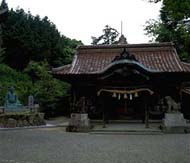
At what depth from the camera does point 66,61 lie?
1452 inches

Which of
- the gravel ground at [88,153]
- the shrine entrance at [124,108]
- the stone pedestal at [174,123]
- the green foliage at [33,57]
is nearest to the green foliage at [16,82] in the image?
the green foliage at [33,57]

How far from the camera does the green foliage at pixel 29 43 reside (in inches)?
1416

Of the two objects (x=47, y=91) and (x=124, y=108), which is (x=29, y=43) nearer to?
(x=47, y=91)

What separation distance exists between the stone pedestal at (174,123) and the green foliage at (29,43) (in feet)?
63.3

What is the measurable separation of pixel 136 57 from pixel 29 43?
16472mm

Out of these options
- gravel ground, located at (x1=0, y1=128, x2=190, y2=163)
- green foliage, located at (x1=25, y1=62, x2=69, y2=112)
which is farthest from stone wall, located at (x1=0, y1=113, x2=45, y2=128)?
gravel ground, located at (x1=0, y1=128, x2=190, y2=163)

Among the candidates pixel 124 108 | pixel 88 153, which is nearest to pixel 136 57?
pixel 124 108

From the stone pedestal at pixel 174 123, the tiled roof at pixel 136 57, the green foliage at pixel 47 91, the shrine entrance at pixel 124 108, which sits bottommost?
the stone pedestal at pixel 174 123

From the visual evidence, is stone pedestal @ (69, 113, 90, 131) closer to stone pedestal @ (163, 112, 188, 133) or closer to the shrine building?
the shrine building

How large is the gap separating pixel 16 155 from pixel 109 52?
47.1 feet

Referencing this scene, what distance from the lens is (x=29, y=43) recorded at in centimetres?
3594

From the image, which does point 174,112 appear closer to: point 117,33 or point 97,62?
point 97,62

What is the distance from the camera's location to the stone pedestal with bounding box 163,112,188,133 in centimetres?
1830

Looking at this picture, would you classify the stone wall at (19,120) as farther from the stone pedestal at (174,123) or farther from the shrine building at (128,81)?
the stone pedestal at (174,123)
